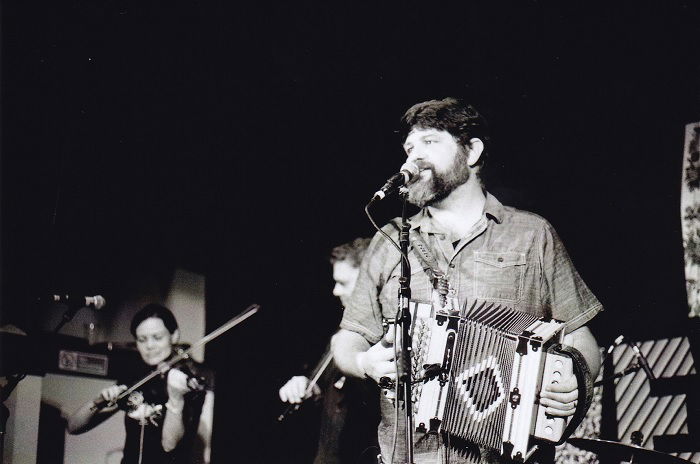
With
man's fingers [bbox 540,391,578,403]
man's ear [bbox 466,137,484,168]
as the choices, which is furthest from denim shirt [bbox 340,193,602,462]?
man's fingers [bbox 540,391,578,403]

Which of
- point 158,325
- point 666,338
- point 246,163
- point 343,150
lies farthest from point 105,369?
point 666,338

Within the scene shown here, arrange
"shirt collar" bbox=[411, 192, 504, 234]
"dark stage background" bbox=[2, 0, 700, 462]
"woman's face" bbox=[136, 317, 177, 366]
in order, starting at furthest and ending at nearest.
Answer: "woman's face" bbox=[136, 317, 177, 366] → "dark stage background" bbox=[2, 0, 700, 462] → "shirt collar" bbox=[411, 192, 504, 234]

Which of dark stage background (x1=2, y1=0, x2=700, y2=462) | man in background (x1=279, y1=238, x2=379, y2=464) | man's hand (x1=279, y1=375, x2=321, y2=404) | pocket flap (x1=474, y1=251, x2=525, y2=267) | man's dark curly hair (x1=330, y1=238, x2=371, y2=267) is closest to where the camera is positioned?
pocket flap (x1=474, y1=251, x2=525, y2=267)

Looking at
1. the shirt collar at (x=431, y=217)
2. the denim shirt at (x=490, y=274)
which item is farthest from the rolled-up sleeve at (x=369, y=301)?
the shirt collar at (x=431, y=217)

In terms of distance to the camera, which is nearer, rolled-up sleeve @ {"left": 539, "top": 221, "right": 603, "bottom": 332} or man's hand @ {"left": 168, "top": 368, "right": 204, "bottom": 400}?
rolled-up sleeve @ {"left": 539, "top": 221, "right": 603, "bottom": 332}

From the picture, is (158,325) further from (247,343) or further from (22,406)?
(22,406)

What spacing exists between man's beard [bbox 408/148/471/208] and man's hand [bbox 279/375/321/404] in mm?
1171

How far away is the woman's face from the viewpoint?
12.5 ft

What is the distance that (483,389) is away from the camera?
90.9 inches

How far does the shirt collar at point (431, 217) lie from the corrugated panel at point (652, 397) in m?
1.09

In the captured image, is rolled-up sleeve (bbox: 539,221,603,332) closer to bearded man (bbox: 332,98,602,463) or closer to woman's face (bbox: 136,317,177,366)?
bearded man (bbox: 332,98,602,463)

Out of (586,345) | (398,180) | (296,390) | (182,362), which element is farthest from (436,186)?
(182,362)

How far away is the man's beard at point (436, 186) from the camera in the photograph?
9.64 feet

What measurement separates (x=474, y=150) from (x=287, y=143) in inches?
48.6
